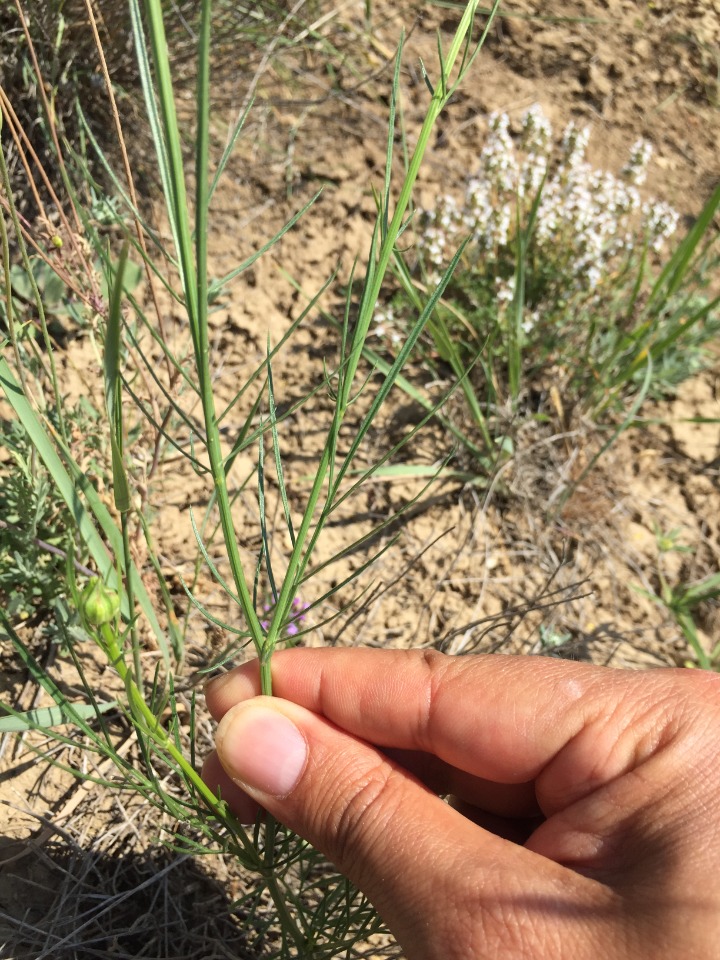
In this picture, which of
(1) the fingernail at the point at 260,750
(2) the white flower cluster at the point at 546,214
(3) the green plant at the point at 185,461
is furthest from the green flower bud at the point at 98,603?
(2) the white flower cluster at the point at 546,214

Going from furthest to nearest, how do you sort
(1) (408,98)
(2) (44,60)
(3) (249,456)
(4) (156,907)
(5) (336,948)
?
1. (1) (408,98)
2. (3) (249,456)
3. (2) (44,60)
4. (4) (156,907)
5. (5) (336,948)

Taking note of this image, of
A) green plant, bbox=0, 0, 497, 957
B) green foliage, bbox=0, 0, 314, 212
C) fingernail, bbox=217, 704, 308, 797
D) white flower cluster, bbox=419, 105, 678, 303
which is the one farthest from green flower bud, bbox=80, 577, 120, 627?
white flower cluster, bbox=419, 105, 678, 303

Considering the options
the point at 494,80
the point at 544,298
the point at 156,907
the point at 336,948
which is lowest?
the point at 156,907

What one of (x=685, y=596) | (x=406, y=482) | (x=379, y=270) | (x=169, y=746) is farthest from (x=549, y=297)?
(x=169, y=746)

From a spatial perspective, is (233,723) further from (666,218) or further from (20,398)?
(666,218)

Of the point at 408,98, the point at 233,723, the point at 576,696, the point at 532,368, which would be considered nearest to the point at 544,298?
the point at 532,368

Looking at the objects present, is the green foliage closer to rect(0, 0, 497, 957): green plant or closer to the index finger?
rect(0, 0, 497, 957): green plant
